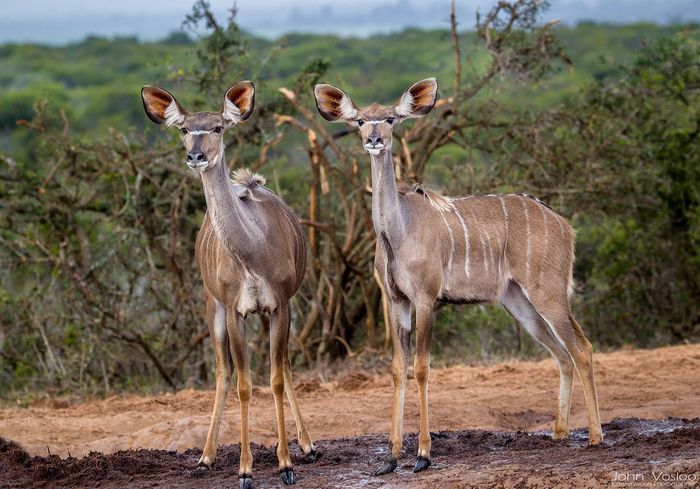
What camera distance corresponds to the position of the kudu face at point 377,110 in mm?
5488

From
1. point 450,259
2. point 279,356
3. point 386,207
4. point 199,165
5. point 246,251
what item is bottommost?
point 279,356

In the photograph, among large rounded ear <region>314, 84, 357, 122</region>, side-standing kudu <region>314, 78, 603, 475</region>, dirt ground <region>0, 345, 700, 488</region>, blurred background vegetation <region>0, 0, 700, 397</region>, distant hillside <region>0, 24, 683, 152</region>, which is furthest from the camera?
distant hillside <region>0, 24, 683, 152</region>

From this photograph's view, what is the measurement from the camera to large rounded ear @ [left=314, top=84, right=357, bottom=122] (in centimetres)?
574

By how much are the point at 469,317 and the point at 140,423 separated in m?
4.41

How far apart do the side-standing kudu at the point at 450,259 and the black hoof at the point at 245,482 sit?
614 mm

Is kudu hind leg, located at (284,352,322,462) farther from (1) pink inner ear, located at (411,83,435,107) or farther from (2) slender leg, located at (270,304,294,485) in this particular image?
(1) pink inner ear, located at (411,83,435,107)

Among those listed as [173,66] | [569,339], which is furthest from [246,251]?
[173,66]

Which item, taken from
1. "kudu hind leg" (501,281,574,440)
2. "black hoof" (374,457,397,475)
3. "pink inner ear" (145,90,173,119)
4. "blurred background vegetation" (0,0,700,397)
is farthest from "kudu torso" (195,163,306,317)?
"blurred background vegetation" (0,0,700,397)

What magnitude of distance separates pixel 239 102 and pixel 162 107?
391mm

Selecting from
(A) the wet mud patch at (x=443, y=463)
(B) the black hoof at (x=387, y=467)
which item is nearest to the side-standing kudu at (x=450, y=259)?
(B) the black hoof at (x=387, y=467)

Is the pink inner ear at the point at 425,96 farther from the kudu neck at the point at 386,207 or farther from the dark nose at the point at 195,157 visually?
the dark nose at the point at 195,157

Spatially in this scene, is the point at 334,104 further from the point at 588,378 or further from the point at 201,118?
the point at 588,378

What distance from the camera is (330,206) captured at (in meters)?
10.1

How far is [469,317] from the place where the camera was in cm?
1076
